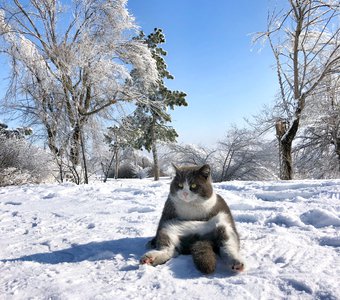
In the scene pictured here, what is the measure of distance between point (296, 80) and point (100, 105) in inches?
287

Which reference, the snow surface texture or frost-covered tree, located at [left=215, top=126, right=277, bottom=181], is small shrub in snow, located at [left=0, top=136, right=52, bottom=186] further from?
frost-covered tree, located at [left=215, top=126, right=277, bottom=181]

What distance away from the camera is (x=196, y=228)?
205 cm

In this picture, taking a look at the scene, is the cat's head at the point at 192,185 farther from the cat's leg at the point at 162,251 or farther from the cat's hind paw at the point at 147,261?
the cat's hind paw at the point at 147,261

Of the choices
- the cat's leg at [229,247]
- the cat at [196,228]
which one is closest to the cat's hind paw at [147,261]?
the cat at [196,228]

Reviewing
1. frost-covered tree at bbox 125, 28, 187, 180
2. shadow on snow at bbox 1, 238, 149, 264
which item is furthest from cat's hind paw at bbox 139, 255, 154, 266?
frost-covered tree at bbox 125, 28, 187, 180

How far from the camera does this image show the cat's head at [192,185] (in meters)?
2.14

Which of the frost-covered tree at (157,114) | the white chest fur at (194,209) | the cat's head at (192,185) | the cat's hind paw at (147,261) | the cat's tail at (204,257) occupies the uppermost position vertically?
the frost-covered tree at (157,114)

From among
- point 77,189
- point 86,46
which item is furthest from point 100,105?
point 77,189

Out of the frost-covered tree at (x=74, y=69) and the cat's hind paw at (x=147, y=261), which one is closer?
the cat's hind paw at (x=147, y=261)

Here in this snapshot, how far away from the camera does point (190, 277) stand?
166cm

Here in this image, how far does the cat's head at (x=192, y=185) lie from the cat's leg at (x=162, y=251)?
0.94 ft

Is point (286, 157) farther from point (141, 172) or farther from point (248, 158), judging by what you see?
point (141, 172)

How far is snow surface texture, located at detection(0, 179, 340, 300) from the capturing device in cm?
152

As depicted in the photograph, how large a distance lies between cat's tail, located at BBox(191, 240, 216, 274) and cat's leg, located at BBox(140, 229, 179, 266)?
0.53ft
